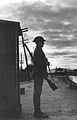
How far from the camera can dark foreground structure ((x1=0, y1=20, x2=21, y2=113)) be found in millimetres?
8547

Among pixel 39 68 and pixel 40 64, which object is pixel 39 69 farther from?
pixel 40 64

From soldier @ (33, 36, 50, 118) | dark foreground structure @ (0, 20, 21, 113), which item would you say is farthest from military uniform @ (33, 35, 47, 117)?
dark foreground structure @ (0, 20, 21, 113)

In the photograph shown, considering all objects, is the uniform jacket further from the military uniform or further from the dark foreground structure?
the dark foreground structure

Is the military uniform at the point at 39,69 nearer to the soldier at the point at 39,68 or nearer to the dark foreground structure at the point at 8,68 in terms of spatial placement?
the soldier at the point at 39,68

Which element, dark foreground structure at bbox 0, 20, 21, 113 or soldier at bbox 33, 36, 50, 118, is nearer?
soldier at bbox 33, 36, 50, 118

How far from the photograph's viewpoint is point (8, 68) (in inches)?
339

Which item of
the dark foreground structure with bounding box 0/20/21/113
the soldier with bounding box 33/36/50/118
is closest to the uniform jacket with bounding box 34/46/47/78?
the soldier with bounding box 33/36/50/118

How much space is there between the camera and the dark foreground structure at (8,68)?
8.55 meters

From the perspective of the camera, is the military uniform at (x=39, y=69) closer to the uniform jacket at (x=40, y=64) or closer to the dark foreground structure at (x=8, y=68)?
the uniform jacket at (x=40, y=64)

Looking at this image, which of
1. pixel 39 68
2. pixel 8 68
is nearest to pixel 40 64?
pixel 39 68

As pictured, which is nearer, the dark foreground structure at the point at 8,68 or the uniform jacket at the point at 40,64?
the uniform jacket at the point at 40,64

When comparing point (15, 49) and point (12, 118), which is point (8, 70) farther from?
point (12, 118)

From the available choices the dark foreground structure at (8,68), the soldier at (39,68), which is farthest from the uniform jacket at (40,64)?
the dark foreground structure at (8,68)

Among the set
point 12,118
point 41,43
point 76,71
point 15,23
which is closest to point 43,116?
point 12,118
